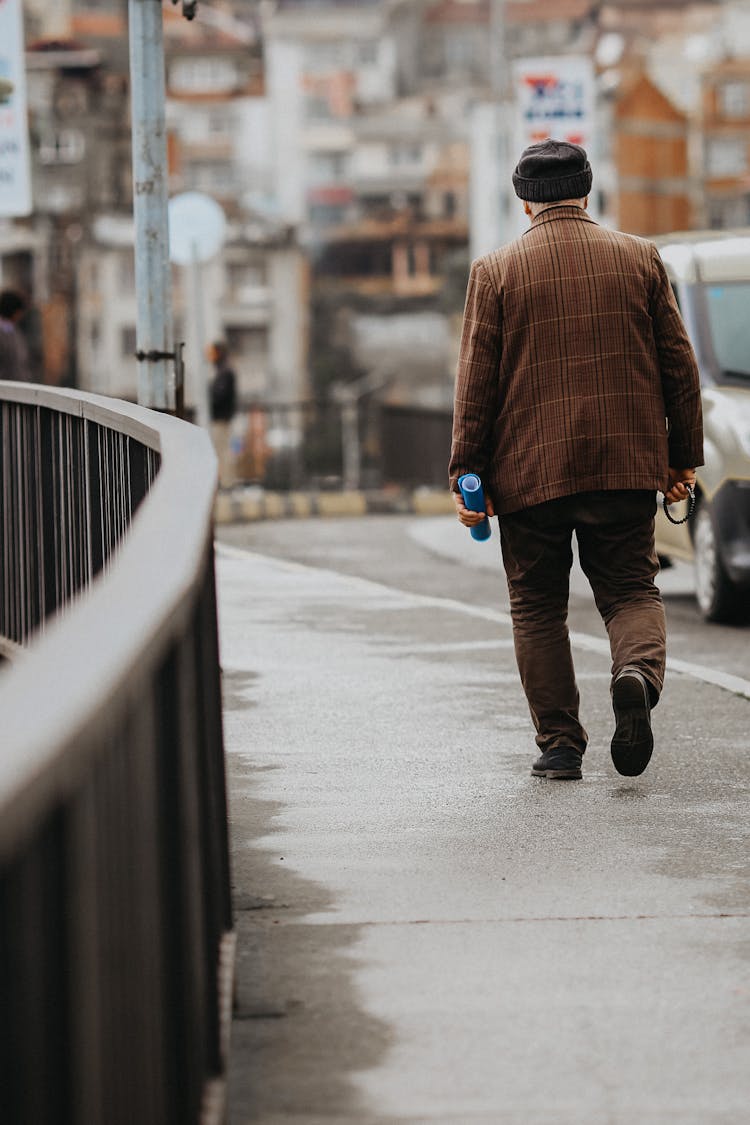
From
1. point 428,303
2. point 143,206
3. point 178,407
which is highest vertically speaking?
point 143,206

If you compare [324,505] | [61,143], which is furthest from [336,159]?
[324,505]

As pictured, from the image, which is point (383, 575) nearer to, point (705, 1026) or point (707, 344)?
point (707, 344)

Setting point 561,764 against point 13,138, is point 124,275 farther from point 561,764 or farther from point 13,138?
point 561,764

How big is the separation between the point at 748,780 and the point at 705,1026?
2447mm

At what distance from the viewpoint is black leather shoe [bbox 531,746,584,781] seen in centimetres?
634

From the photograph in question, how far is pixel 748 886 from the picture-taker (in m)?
4.99

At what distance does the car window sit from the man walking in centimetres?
519

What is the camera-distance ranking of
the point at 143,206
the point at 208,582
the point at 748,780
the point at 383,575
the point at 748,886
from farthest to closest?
the point at 383,575 < the point at 143,206 < the point at 748,780 < the point at 748,886 < the point at 208,582

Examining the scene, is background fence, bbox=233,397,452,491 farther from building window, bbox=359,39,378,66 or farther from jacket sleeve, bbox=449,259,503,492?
building window, bbox=359,39,378,66

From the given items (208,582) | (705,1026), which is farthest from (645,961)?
(208,582)

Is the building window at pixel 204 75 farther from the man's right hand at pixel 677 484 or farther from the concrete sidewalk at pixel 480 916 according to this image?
the man's right hand at pixel 677 484

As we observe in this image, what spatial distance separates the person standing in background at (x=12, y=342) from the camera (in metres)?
15.4

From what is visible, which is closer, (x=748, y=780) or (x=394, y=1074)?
(x=394, y=1074)

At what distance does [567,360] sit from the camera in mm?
6227
